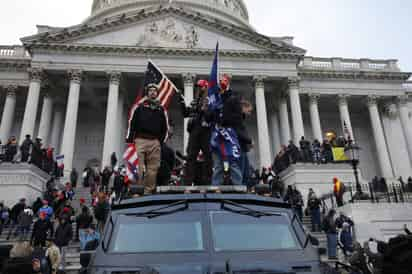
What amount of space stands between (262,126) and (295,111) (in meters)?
3.28

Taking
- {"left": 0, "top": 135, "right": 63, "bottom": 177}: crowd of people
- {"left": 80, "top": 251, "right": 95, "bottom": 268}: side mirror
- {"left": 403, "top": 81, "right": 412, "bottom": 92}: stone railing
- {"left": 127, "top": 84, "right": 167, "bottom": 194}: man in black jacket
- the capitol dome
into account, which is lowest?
{"left": 80, "top": 251, "right": 95, "bottom": 268}: side mirror

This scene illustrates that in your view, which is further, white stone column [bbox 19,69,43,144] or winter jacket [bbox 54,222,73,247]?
white stone column [bbox 19,69,43,144]

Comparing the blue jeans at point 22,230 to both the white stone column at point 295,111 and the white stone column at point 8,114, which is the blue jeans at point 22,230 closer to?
the white stone column at point 8,114

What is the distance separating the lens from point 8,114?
2747 centimetres

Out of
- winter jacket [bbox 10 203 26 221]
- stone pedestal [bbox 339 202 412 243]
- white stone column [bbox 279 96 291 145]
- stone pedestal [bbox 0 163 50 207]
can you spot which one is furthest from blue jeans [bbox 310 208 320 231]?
stone pedestal [bbox 0 163 50 207]

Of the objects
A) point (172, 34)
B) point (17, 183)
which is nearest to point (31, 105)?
point (17, 183)

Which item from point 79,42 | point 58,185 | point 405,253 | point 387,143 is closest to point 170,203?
point 405,253

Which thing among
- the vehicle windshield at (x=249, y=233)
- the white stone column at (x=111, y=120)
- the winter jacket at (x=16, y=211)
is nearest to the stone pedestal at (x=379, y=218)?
the vehicle windshield at (x=249, y=233)

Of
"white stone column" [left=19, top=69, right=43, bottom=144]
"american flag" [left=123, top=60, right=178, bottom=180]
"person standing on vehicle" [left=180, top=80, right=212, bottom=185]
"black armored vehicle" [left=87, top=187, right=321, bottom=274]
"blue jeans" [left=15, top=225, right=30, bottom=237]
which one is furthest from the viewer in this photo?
"white stone column" [left=19, top=69, right=43, bottom=144]

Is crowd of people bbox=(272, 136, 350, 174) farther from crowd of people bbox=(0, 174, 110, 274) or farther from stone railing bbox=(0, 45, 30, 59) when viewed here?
stone railing bbox=(0, 45, 30, 59)

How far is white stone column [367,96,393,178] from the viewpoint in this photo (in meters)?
30.3

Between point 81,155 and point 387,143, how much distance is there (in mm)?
30072

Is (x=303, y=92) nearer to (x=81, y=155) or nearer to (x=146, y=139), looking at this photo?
(x=81, y=155)

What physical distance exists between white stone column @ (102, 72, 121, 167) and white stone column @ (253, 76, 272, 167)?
11487 millimetres
